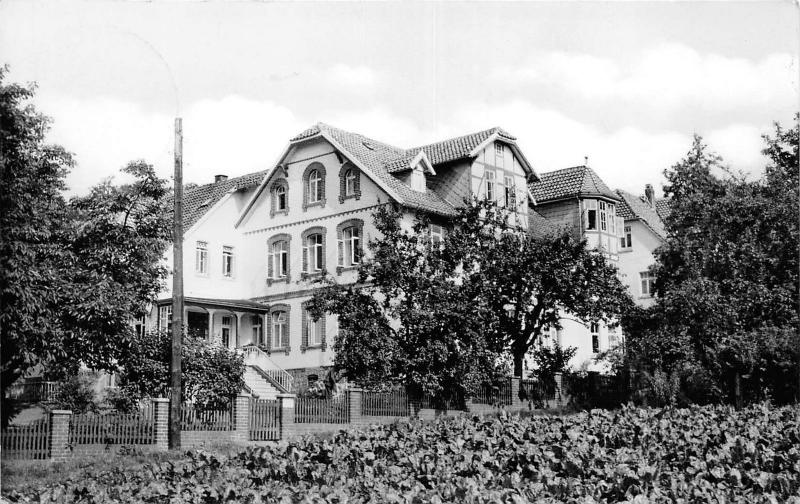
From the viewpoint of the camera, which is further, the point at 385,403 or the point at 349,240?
the point at 349,240

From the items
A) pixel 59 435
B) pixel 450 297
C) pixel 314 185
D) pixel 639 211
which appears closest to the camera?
pixel 59 435

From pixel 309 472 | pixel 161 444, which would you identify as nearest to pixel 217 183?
pixel 161 444

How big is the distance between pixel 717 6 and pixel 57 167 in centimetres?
1576

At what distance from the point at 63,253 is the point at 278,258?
1789 centimetres

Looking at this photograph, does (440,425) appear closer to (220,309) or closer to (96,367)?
(96,367)

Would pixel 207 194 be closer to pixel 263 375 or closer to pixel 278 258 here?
pixel 278 258

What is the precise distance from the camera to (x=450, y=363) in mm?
30703

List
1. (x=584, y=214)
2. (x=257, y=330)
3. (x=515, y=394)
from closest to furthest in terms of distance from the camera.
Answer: (x=515, y=394) → (x=257, y=330) → (x=584, y=214)

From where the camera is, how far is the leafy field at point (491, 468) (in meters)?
8.66

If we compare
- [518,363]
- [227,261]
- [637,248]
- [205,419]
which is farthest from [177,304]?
[637,248]

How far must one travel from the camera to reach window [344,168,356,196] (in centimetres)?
3903

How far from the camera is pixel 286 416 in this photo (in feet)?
83.5

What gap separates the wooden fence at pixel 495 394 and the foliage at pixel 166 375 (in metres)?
8.90

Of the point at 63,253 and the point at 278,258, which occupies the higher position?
the point at 278,258
